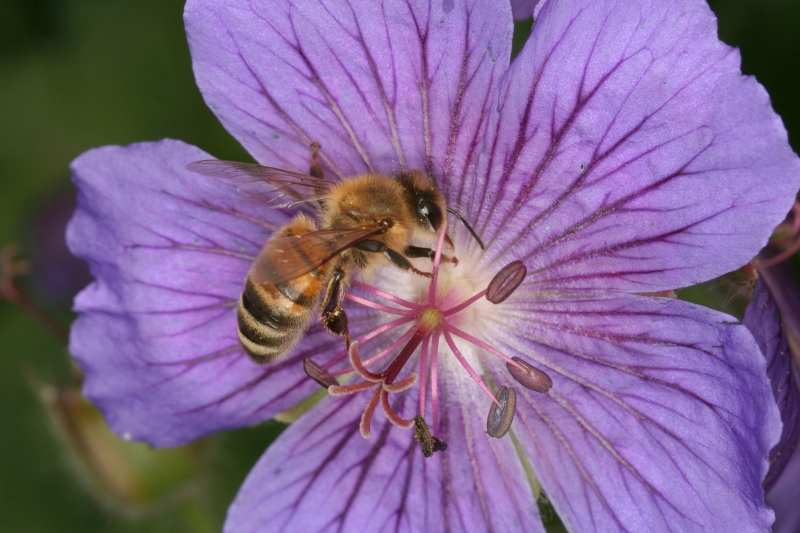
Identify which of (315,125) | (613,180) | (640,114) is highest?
(640,114)

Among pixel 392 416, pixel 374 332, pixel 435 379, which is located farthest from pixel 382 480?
pixel 374 332

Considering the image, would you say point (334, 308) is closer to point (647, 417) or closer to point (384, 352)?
point (384, 352)

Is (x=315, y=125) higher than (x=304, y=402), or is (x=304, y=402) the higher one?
(x=315, y=125)

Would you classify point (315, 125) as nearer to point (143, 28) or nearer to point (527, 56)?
point (527, 56)

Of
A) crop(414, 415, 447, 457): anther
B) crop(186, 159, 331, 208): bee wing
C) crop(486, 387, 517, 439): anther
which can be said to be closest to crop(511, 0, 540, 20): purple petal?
crop(186, 159, 331, 208): bee wing

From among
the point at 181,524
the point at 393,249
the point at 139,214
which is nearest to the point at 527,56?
the point at 393,249

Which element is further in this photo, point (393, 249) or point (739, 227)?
point (393, 249)
